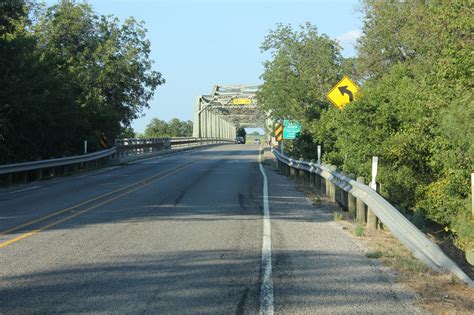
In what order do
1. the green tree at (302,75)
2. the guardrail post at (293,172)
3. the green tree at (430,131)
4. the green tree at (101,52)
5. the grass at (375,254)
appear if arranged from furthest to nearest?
the green tree at (101,52) < the green tree at (302,75) < the guardrail post at (293,172) < the green tree at (430,131) < the grass at (375,254)

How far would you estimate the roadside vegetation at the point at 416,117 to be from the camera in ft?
46.5

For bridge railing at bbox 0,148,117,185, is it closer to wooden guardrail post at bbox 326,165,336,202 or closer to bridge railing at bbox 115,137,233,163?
bridge railing at bbox 115,137,233,163

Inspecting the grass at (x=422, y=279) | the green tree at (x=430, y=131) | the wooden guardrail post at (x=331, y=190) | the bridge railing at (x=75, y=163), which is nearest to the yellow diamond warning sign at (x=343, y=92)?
the green tree at (x=430, y=131)

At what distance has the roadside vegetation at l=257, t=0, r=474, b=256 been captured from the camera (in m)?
14.2

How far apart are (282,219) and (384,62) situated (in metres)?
18.8

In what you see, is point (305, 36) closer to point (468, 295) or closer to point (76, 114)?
point (76, 114)

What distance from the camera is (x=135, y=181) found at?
814 inches

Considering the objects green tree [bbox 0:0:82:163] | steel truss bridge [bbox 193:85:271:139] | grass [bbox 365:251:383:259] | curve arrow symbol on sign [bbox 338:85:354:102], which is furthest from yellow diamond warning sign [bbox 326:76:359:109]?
steel truss bridge [bbox 193:85:271:139]

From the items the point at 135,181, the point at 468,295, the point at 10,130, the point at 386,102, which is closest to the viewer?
the point at 468,295

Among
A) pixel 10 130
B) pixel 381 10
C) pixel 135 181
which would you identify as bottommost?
pixel 135 181

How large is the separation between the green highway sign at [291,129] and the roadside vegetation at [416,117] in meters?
2.53

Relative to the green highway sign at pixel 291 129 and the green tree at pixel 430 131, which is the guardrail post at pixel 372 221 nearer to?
the green tree at pixel 430 131

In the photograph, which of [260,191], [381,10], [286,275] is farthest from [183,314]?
[381,10]

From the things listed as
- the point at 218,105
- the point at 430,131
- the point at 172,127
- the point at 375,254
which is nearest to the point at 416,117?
the point at 430,131
